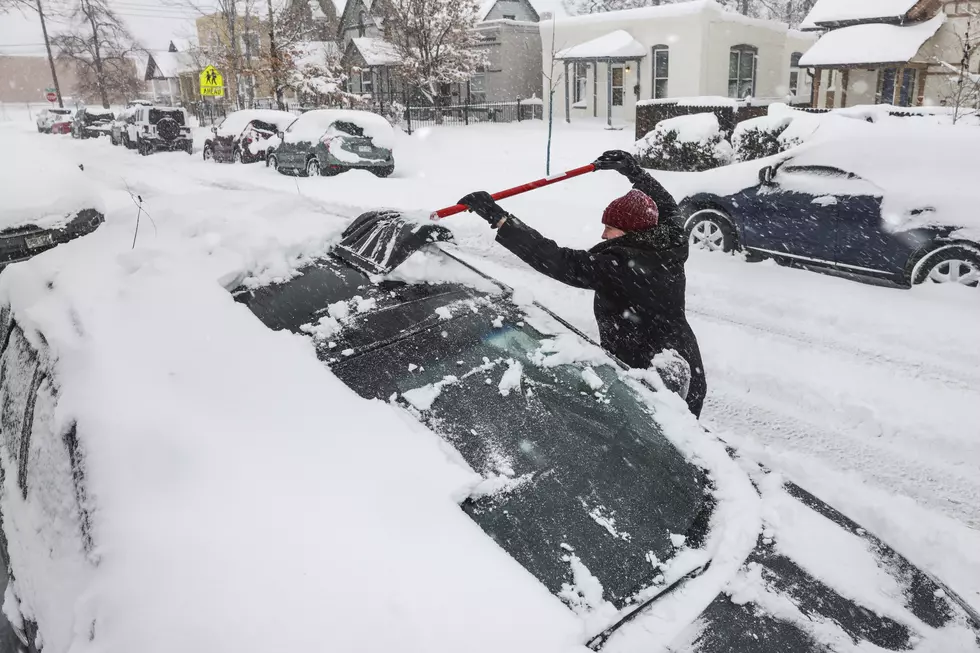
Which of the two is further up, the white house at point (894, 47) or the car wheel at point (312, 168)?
the white house at point (894, 47)

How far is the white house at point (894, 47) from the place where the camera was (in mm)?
19391

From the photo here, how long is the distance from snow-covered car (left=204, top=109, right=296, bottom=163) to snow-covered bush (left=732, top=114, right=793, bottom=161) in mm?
12239

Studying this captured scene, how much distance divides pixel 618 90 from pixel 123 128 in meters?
19.6

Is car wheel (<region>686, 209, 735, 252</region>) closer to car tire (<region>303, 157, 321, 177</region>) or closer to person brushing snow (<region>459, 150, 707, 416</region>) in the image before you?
person brushing snow (<region>459, 150, 707, 416</region>)

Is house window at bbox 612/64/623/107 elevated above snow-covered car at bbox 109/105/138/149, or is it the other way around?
house window at bbox 612/64/623/107

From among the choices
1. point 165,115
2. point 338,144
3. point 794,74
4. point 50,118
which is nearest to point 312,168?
point 338,144

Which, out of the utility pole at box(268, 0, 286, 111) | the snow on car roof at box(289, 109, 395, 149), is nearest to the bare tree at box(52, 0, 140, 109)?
the utility pole at box(268, 0, 286, 111)

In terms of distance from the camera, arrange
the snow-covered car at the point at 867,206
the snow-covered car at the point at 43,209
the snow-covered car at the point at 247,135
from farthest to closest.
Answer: the snow-covered car at the point at 247,135
the snow-covered car at the point at 43,209
the snow-covered car at the point at 867,206

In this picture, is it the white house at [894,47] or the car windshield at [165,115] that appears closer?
the white house at [894,47]

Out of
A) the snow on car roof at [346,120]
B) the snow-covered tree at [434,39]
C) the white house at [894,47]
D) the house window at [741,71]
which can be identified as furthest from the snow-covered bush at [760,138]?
the snow-covered tree at [434,39]

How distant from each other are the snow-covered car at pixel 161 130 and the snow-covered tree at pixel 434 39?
8.48 meters

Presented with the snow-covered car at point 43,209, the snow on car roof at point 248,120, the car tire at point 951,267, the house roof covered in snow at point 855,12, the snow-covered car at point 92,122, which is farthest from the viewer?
the snow-covered car at point 92,122

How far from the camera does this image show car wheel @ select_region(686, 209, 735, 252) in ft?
27.2

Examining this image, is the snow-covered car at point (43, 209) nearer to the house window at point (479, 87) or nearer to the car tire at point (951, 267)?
the car tire at point (951, 267)
